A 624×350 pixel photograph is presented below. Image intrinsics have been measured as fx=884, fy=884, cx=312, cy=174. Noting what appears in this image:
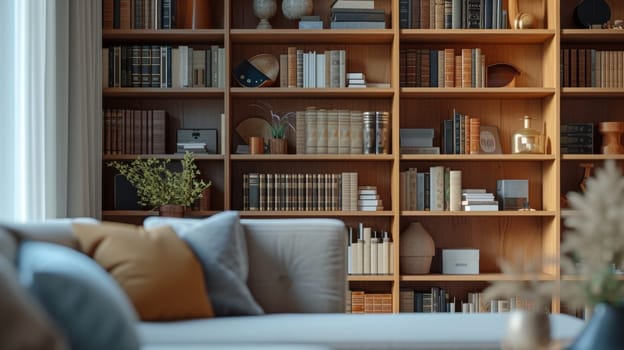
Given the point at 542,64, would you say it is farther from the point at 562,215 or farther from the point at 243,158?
the point at 243,158

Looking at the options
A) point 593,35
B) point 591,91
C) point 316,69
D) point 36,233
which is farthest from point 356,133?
point 36,233

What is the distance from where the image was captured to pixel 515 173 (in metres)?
5.23

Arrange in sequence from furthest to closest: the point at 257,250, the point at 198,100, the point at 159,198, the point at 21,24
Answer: the point at 198,100, the point at 159,198, the point at 21,24, the point at 257,250

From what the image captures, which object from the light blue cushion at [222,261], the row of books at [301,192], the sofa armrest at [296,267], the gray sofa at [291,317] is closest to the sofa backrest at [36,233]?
the gray sofa at [291,317]

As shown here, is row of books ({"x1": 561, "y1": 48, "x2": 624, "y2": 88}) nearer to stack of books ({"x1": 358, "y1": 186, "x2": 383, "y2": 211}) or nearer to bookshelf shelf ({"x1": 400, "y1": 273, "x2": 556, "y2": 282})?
bookshelf shelf ({"x1": 400, "y1": 273, "x2": 556, "y2": 282})

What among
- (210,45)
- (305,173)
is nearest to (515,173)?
(305,173)

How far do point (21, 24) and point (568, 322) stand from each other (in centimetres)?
263

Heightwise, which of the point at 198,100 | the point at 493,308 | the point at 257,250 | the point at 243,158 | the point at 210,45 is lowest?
the point at 493,308

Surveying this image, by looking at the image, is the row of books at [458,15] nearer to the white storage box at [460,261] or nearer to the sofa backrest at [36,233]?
the white storage box at [460,261]

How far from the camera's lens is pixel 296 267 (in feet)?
10.9

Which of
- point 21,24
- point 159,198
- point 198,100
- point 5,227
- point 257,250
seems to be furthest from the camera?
point 198,100

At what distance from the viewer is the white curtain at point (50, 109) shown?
3.85 meters

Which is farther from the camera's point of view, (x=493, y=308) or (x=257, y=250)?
(x=493, y=308)

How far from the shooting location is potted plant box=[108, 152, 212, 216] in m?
4.75
